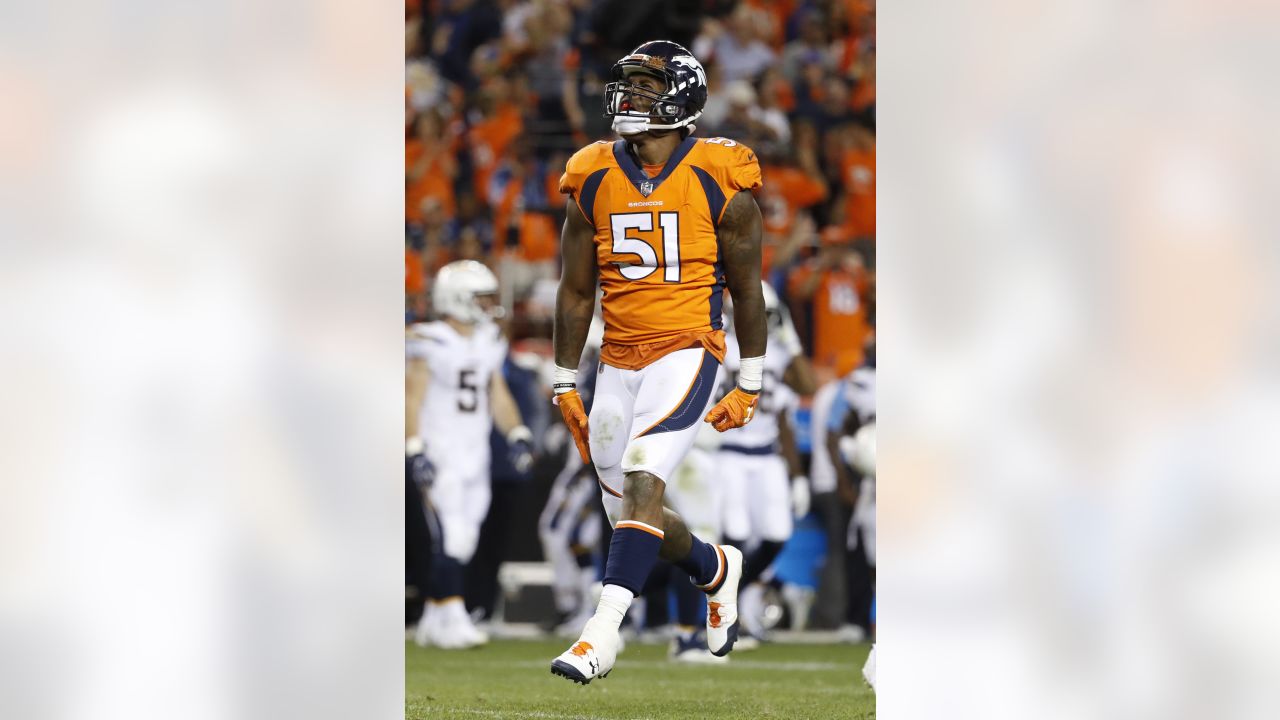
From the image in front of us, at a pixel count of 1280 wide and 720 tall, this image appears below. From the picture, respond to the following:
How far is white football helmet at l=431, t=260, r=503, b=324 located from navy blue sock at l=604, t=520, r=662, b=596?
5.17m

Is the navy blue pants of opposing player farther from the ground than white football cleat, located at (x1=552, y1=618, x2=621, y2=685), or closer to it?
closer to it

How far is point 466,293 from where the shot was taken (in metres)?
10.8

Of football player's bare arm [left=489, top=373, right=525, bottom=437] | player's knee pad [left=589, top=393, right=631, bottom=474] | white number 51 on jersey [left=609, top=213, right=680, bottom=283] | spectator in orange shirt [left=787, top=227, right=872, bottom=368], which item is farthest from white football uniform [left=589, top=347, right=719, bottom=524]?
spectator in orange shirt [left=787, top=227, right=872, bottom=368]

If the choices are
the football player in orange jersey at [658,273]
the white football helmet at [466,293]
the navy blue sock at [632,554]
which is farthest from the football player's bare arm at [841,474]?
the navy blue sock at [632,554]

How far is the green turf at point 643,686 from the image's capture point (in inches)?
266

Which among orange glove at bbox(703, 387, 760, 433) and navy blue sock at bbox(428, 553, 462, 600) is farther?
navy blue sock at bbox(428, 553, 462, 600)

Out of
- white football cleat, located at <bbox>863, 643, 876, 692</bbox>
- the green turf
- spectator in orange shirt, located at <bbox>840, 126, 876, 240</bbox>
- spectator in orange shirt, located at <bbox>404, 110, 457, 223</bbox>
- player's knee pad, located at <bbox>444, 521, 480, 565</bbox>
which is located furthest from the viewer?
spectator in orange shirt, located at <bbox>404, 110, 457, 223</bbox>

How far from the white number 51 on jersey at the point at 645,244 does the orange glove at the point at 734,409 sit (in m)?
0.48

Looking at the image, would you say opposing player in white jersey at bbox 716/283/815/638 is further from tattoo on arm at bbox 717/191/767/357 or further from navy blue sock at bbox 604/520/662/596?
navy blue sock at bbox 604/520/662/596

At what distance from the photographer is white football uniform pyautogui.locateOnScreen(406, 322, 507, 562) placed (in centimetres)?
1062

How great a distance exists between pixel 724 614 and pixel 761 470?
4.09 m
